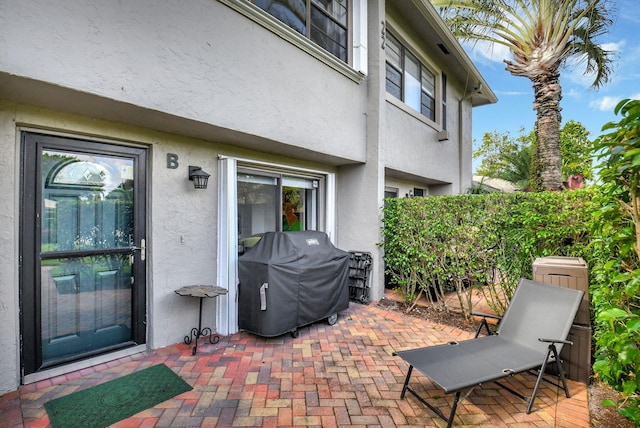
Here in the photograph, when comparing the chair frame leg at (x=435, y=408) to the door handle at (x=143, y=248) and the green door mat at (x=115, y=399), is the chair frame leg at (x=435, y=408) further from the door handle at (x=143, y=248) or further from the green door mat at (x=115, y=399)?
the door handle at (x=143, y=248)

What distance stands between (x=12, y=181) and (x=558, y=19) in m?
11.6

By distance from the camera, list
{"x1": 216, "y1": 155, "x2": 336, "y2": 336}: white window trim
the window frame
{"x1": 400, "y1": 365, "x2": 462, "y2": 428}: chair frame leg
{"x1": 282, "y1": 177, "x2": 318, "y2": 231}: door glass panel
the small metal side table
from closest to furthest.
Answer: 1. {"x1": 400, "y1": 365, "x2": 462, "y2": 428}: chair frame leg
2. the small metal side table
3. {"x1": 216, "y1": 155, "x2": 336, "y2": 336}: white window trim
4. {"x1": 282, "y1": 177, "x2": 318, "y2": 231}: door glass panel
5. the window frame

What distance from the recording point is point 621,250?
7.34ft

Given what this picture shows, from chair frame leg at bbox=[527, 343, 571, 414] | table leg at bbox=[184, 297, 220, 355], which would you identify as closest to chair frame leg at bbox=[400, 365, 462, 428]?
chair frame leg at bbox=[527, 343, 571, 414]

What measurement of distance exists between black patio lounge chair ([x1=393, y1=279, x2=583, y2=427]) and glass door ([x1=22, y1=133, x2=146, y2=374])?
354cm

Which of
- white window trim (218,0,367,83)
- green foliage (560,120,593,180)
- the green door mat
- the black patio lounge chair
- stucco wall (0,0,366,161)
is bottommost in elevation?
the green door mat

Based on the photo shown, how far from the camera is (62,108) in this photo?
3375mm

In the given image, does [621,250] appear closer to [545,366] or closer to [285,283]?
[545,366]

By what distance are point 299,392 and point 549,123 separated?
380 inches

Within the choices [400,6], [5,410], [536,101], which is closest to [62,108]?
[5,410]

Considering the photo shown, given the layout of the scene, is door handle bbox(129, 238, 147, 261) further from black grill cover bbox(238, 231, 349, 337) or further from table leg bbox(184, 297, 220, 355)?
black grill cover bbox(238, 231, 349, 337)

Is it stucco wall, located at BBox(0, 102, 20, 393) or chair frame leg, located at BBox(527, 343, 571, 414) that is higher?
stucco wall, located at BBox(0, 102, 20, 393)

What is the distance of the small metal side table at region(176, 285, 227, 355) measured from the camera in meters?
4.17

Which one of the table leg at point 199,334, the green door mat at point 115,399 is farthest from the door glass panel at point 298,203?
the green door mat at point 115,399
